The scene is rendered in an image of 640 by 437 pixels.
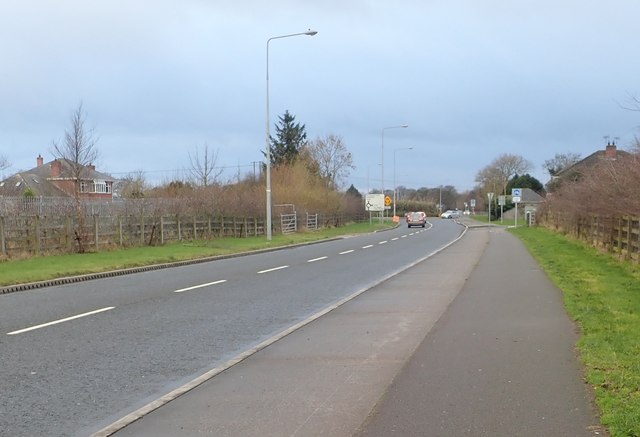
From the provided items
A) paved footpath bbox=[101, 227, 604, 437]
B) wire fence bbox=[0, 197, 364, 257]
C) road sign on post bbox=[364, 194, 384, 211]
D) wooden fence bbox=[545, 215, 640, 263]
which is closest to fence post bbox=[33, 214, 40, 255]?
wire fence bbox=[0, 197, 364, 257]

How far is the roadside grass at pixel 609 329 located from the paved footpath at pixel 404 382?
0.17 m

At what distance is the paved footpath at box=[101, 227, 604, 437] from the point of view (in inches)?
190

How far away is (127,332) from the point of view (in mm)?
9055

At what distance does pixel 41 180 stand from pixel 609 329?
68.0m

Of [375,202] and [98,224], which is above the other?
[375,202]

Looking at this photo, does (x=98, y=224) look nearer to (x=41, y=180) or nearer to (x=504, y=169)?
(x=41, y=180)

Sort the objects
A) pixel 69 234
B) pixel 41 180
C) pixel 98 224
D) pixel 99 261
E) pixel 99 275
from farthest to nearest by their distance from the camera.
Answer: pixel 41 180 < pixel 98 224 < pixel 69 234 < pixel 99 261 < pixel 99 275

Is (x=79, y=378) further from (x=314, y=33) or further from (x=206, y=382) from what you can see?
(x=314, y=33)

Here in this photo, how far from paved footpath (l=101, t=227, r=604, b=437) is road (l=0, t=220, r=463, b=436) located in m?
0.68

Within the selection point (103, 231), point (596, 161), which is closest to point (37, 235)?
point (103, 231)

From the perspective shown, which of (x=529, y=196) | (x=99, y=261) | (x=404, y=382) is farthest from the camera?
(x=529, y=196)

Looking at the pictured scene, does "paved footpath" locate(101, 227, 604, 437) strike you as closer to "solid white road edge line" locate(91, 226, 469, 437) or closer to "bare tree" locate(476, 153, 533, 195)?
"solid white road edge line" locate(91, 226, 469, 437)

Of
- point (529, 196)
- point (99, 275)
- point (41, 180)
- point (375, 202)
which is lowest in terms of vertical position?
point (99, 275)

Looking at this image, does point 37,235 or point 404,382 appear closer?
point 404,382
